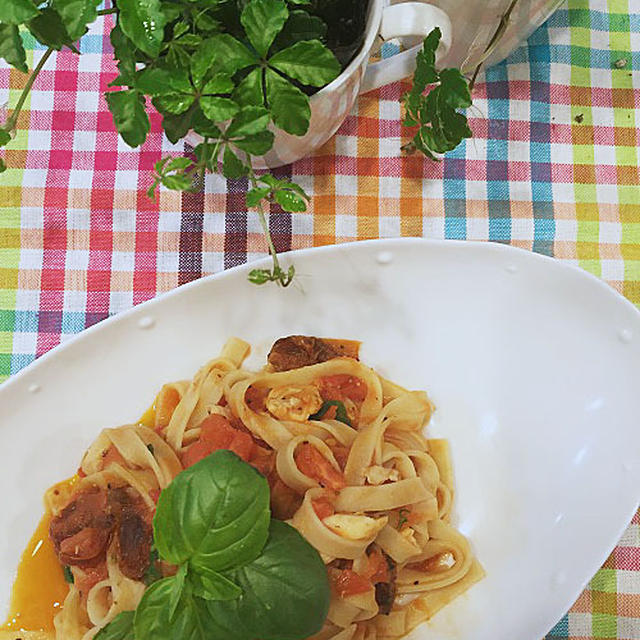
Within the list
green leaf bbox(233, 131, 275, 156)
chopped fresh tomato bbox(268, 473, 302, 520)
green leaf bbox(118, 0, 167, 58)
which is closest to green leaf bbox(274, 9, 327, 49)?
green leaf bbox(233, 131, 275, 156)

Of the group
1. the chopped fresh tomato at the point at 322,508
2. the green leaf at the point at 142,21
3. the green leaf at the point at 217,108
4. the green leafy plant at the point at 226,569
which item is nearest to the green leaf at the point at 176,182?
the green leaf at the point at 217,108

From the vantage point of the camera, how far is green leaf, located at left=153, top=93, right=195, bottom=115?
118cm

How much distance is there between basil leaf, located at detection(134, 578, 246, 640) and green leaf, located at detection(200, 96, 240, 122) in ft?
2.14

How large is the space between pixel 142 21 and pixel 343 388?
83 cm

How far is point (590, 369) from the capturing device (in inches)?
65.2

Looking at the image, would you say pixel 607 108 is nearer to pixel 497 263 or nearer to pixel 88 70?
pixel 497 263

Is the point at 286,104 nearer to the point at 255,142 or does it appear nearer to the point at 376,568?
the point at 255,142

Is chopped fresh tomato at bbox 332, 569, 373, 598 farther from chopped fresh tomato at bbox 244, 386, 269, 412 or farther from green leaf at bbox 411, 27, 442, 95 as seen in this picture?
green leaf at bbox 411, 27, 442, 95

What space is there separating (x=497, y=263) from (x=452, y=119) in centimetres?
33

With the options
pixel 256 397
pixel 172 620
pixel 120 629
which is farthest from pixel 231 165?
pixel 120 629

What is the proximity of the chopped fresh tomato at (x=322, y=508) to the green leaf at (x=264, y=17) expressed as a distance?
780 millimetres

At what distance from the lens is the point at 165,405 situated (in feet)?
5.50

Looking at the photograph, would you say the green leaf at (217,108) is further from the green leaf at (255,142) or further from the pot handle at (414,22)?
the pot handle at (414,22)

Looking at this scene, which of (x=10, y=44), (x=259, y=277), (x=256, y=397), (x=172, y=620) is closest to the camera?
(x=10, y=44)
